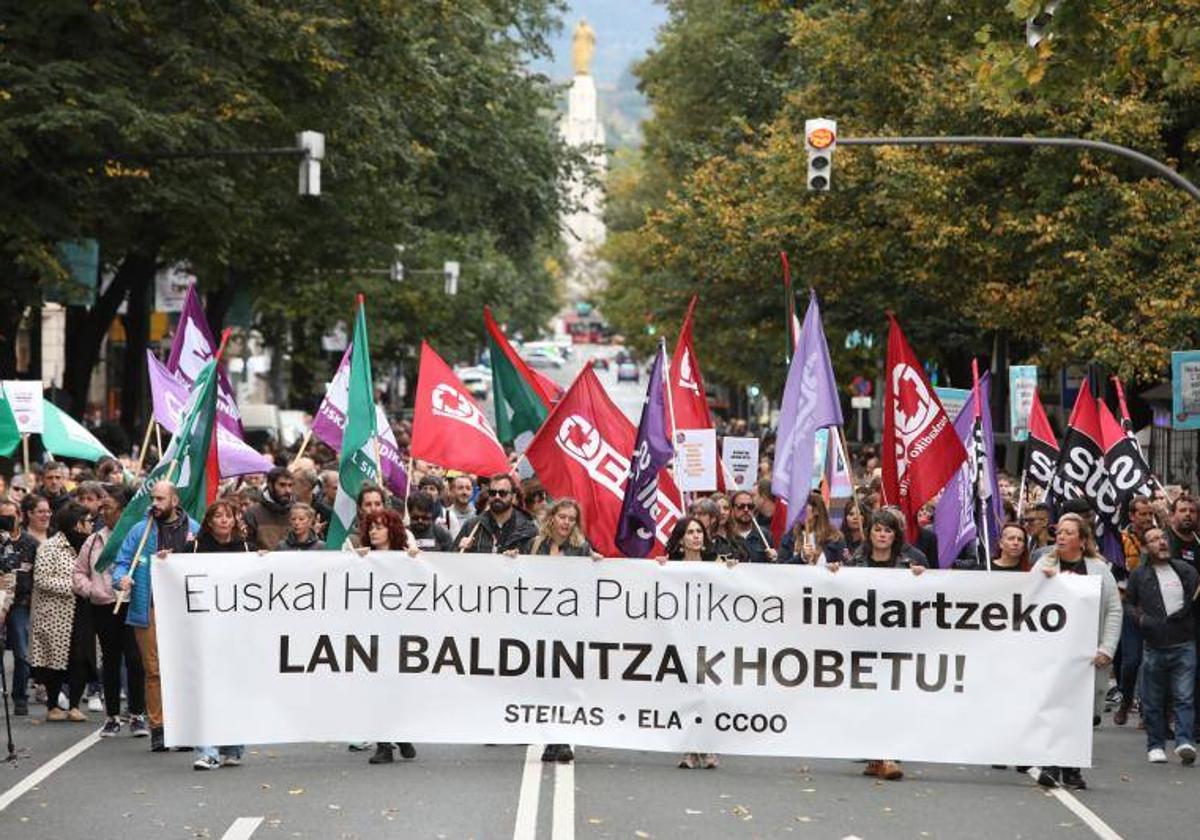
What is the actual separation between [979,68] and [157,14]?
1636 cm

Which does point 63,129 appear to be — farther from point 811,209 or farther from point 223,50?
point 811,209

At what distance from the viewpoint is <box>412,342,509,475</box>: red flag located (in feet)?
53.5

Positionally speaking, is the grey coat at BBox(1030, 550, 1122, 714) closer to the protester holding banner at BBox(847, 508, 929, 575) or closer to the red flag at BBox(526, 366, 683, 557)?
the protester holding banner at BBox(847, 508, 929, 575)

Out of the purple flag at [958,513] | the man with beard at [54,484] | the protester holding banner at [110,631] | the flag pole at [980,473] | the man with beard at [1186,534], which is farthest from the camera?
the man with beard at [54,484]

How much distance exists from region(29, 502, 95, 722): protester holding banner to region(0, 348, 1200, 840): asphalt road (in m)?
1.45

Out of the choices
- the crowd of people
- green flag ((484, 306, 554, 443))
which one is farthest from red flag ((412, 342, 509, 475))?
green flag ((484, 306, 554, 443))

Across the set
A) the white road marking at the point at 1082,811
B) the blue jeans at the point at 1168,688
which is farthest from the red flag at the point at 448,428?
the white road marking at the point at 1082,811

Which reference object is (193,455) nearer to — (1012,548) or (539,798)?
(539,798)

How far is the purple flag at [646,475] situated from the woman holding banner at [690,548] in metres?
0.73

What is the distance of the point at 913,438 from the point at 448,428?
10.2 ft

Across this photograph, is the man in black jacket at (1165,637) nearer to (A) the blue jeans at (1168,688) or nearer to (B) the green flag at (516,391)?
(A) the blue jeans at (1168,688)

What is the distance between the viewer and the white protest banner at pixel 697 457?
55.4 ft

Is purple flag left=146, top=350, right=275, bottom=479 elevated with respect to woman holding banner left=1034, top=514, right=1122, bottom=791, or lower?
elevated

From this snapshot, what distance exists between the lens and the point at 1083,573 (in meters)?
13.4
